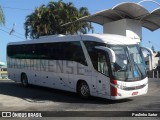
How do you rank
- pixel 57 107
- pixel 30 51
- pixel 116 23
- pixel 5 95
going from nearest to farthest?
pixel 57 107 → pixel 5 95 → pixel 30 51 → pixel 116 23

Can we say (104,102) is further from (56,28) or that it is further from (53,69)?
(56,28)

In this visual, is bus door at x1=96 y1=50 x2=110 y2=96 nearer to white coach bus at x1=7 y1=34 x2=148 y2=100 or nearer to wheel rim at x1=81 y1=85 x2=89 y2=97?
white coach bus at x1=7 y1=34 x2=148 y2=100

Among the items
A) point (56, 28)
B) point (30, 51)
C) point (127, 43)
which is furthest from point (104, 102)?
point (56, 28)

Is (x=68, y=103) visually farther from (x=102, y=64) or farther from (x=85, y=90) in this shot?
(x=102, y=64)

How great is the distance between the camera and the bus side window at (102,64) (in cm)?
1677

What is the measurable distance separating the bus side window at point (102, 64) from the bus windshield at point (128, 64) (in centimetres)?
42

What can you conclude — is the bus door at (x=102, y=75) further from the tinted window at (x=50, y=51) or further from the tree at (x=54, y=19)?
the tree at (x=54, y=19)

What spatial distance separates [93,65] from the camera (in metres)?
17.5

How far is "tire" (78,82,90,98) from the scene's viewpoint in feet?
59.5

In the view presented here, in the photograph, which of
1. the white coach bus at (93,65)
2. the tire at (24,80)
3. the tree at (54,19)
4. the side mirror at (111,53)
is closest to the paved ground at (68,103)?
the white coach bus at (93,65)

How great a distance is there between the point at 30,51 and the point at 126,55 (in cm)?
838

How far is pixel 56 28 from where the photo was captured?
48.3 meters

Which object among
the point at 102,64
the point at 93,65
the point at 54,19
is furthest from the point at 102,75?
the point at 54,19

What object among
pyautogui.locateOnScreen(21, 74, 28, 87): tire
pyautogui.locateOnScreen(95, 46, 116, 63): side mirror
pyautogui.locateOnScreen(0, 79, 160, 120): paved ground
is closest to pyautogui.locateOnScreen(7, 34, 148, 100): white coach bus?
pyautogui.locateOnScreen(95, 46, 116, 63): side mirror
